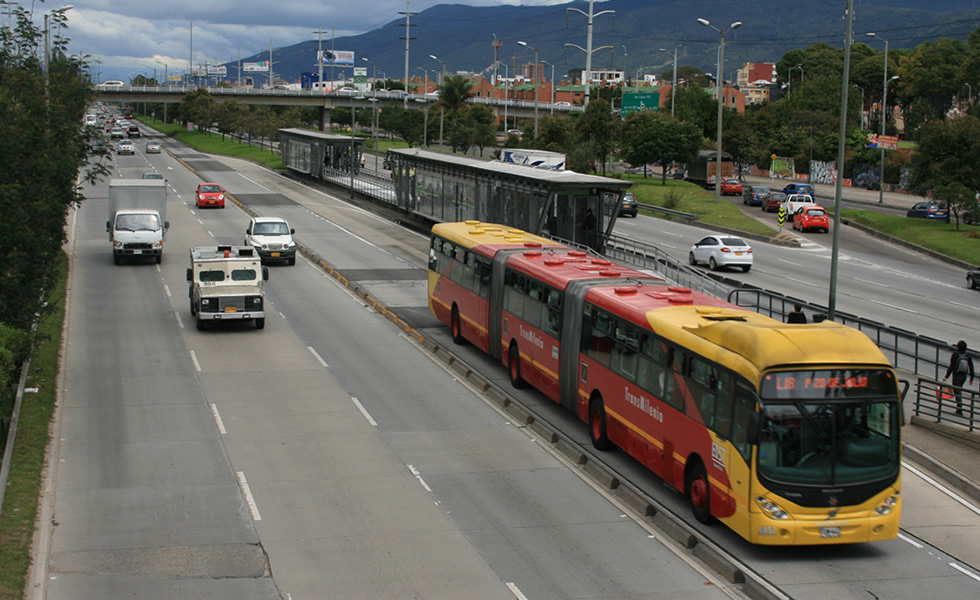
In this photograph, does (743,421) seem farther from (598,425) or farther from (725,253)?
(725,253)

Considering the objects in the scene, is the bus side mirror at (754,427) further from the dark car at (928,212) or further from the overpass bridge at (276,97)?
the overpass bridge at (276,97)

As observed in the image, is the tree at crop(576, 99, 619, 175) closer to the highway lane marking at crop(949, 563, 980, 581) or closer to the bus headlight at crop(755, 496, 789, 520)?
the highway lane marking at crop(949, 563, 980, 581)

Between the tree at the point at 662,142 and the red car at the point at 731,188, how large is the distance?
368 cm

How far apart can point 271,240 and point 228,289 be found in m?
13.0

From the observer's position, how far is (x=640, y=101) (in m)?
108

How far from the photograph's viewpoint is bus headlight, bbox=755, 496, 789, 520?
44.0ft

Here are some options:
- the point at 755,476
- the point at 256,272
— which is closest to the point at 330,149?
the point at 256,272

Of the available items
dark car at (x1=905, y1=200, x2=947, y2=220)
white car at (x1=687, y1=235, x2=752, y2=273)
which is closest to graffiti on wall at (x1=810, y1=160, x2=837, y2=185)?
dark car at (x1=905, y1=200, x2=947, y2=220)

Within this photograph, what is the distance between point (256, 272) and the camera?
28781 mm

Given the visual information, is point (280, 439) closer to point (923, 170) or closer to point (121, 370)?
point (121, 370)

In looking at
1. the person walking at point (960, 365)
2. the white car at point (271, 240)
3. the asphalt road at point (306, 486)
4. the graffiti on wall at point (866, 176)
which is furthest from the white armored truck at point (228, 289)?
the graffiti on wall at point (866, 176)

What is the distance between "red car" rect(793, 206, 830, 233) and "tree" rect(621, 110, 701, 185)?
64.0ft

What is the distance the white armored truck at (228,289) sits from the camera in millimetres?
28156

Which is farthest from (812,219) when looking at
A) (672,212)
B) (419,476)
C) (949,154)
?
(419,476)
